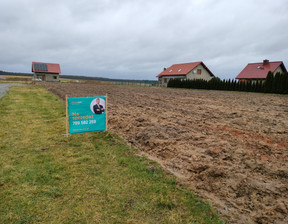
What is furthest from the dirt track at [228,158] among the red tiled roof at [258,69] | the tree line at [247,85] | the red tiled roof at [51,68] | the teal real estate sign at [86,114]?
the red tiled roof at [51,68]

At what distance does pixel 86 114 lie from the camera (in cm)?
588

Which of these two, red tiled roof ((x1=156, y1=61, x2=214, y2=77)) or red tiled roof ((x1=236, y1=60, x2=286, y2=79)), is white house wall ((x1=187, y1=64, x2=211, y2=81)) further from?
red tiled roof ((x1=236, y1=60, x2=286, y2=79))

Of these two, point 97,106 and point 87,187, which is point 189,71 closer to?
point 97,106

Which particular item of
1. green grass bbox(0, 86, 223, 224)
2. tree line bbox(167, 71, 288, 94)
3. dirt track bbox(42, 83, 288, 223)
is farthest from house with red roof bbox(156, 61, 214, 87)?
green grass bbox(0, 86, 223, 224)

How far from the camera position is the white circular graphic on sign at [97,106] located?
595cm

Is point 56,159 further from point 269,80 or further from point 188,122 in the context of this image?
point 269,80

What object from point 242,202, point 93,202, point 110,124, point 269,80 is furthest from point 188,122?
point 269,80

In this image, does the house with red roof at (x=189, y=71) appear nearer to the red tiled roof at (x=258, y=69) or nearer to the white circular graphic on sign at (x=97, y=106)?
the red tiled roof at (x=258, y=69)

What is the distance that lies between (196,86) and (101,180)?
36873 millimetres

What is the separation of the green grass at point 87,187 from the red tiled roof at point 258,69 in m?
45.8

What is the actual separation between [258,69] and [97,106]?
157 feet

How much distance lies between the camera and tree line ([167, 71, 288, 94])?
26.0 m

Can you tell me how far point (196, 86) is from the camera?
3791 cm

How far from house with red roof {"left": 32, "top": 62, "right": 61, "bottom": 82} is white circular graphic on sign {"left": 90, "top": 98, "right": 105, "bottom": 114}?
66.9 meters
